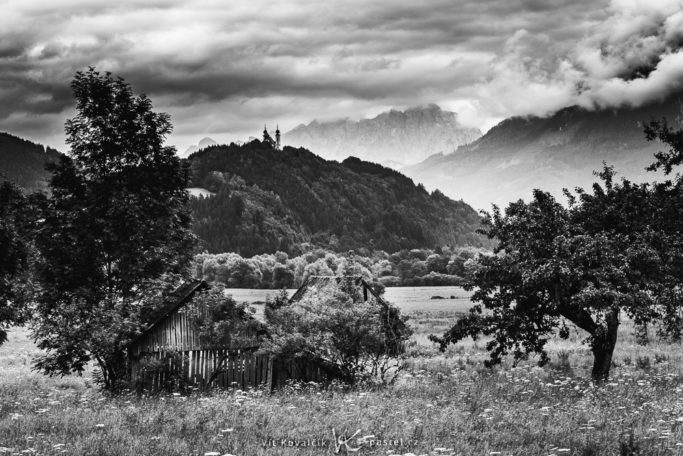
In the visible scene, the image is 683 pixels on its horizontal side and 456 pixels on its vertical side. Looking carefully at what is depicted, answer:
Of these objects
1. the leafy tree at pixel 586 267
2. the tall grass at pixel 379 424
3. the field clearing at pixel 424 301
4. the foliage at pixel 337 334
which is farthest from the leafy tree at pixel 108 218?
the field clearing at pixel 424 301

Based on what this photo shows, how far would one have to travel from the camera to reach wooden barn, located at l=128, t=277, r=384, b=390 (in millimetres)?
22516

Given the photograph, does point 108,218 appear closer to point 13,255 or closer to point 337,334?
point 13,255

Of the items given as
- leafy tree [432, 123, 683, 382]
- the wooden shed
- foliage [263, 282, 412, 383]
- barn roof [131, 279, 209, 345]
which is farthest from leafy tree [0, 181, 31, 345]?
leafy tree [432, 123, 683, 382]

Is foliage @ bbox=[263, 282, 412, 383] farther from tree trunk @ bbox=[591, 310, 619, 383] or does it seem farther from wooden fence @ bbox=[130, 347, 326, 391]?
tree trunk @ bbox=[591, 310, 619, 383]

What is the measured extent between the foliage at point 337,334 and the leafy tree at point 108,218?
6140 mm

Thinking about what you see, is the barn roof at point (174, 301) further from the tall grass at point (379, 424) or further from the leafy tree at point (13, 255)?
the leafy tree at point (13, 255)

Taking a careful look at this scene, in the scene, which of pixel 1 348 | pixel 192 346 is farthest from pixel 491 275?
pixel 1 348

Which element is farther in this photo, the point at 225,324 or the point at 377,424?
the point at 225,324

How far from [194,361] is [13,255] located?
41.9ft

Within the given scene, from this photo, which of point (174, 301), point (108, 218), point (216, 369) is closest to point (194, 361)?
point (216, 369)

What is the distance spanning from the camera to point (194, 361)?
2328 centimetres

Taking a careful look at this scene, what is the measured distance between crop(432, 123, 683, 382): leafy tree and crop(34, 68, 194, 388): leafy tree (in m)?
13.2

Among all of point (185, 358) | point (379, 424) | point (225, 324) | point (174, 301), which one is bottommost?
point (185, 358)

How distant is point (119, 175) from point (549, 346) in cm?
2703
